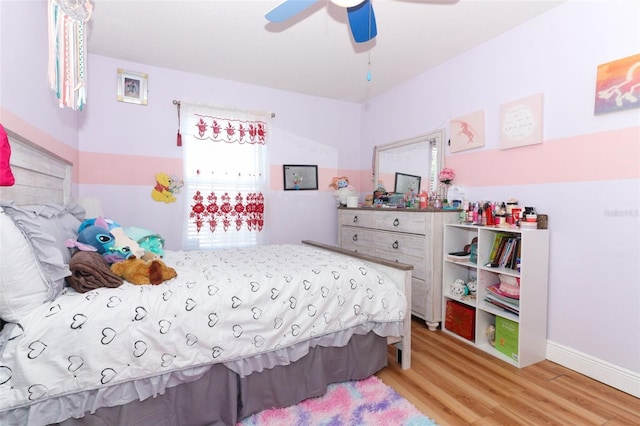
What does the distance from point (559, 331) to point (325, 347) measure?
1.78 meters

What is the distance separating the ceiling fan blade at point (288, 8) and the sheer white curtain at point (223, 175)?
1.91m

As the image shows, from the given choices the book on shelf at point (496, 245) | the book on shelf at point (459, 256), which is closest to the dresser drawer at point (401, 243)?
the book on shelf at point (459, 256)

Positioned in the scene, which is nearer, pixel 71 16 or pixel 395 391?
pixel 71 16

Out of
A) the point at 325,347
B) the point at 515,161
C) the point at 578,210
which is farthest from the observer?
the point at 515,161

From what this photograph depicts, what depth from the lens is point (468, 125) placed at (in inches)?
118

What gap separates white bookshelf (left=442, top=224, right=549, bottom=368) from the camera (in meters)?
2.27

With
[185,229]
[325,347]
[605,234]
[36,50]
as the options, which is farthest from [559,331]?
[36,50]

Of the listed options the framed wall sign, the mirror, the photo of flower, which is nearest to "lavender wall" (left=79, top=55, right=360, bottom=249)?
the mirror

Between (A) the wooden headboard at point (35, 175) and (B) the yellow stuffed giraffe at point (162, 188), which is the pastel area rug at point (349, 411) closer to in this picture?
(A) the wooden headboard at point (35, 175)

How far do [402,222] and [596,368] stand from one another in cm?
173

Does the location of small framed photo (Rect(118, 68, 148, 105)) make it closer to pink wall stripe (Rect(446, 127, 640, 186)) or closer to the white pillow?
the white pillow

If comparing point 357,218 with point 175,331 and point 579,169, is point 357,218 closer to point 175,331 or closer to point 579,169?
point 579,169

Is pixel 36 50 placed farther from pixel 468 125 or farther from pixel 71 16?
pixel 468 125

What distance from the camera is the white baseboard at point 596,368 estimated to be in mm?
1964
